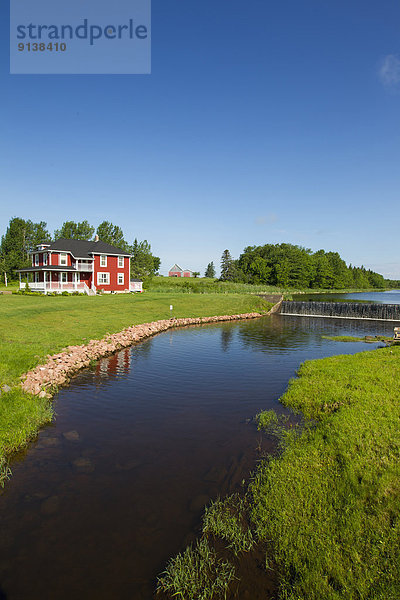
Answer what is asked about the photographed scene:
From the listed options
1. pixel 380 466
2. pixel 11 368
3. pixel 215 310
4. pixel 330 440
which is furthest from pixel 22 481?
pixel 215 310

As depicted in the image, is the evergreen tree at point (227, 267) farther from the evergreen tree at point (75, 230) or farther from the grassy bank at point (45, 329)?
the grassy bank at point (45, 329)

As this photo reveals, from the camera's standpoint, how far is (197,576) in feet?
16.9

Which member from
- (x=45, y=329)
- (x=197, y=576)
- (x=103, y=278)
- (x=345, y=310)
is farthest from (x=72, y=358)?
(x=345, y=310)

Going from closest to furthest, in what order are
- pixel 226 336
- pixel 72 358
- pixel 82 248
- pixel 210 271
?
pixel 72 358 < pixel 226 336 < pixel 82 248 < pixel 210 271

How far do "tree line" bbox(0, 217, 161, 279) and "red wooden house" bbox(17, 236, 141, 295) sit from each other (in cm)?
2499

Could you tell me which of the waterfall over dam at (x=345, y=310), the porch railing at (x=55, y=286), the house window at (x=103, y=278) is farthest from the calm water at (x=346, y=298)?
the porch railing at (x=55, y=286)

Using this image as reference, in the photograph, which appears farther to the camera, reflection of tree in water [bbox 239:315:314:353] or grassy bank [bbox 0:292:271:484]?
reflection of tree in water [bbox 239:315:314:353]

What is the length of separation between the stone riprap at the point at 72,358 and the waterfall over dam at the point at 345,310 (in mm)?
26223

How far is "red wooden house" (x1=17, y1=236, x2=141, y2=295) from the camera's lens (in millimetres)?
48406

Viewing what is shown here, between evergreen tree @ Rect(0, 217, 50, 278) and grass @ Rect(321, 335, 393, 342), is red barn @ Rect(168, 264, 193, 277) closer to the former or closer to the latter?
evergreen tree @ Rect(0, 217, 50, 278)

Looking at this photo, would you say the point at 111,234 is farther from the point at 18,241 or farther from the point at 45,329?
the point at 45,329

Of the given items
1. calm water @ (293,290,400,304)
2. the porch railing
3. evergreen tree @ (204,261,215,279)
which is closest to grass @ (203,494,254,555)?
the porch railing

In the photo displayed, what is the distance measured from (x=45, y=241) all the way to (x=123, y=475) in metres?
97.2

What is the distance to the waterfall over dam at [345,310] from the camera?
4294 centimetres
